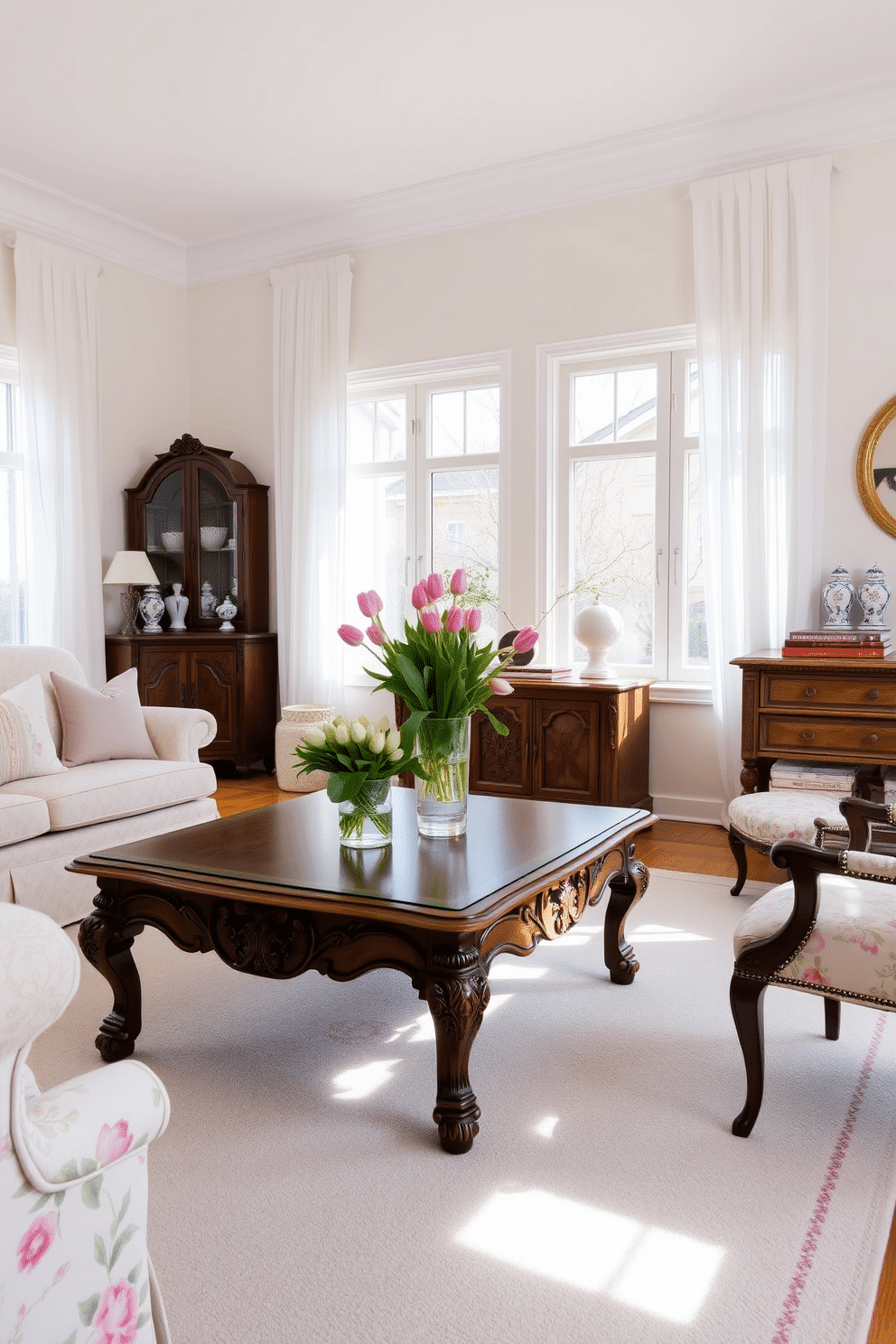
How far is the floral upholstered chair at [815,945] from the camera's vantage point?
6.61 feet

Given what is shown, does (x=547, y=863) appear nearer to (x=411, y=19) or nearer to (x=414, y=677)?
(x=414, y=677)

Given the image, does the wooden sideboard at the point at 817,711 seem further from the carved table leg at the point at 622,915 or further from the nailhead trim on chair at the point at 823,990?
the nailhead trim on chair at the point at 823,990

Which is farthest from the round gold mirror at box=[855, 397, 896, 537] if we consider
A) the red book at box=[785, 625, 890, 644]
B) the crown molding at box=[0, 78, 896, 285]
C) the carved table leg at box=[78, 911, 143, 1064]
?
the carved table leg at box=[78, 911, 143, 1064]

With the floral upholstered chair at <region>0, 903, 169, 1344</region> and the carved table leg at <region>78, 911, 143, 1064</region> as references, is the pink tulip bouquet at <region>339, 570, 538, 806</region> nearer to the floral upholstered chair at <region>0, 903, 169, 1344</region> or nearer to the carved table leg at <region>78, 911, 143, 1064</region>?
the carved table leg at <region>78, 911, 143, 1064</region>

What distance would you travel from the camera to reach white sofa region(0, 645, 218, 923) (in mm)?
3252

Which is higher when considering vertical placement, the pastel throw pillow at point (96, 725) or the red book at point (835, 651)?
the red book at point (835, 651)

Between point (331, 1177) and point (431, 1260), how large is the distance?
319mm

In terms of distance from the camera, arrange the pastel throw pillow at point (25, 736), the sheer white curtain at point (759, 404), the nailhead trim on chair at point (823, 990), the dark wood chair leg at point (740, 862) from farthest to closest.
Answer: the sheer white curtain at point (759, 404) < the dark wood chair leg at point (740, 862) < the pastel throw pillow at point (25, 736) < the nailhead trim on chair at point (823, 990)

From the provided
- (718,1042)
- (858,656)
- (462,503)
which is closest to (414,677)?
(718,1042)

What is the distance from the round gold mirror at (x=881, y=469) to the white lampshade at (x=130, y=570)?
394 centimetres

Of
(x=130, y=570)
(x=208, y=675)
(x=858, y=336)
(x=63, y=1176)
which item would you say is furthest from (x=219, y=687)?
(x=63, y=1176)

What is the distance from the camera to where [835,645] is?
402 centimetres

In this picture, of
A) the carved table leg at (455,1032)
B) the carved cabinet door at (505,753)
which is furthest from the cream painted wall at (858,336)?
the carved table leg at (455,1032)

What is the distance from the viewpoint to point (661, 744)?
5203 millimetres
